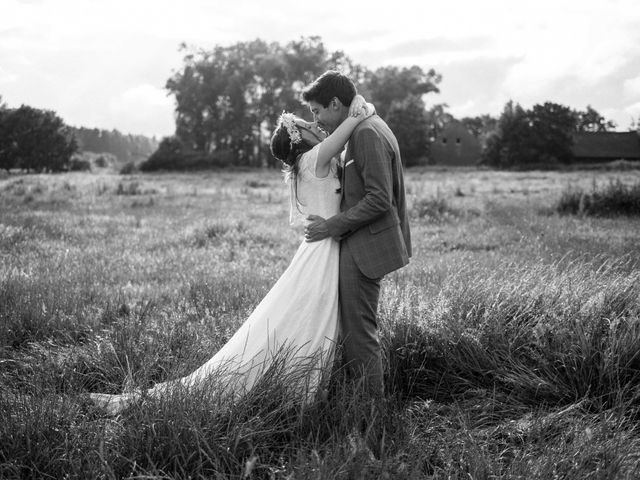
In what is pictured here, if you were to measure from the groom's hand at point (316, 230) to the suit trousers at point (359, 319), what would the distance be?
0.20 metres

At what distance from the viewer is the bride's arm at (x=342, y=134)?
3688mm

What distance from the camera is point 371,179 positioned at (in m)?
3.63

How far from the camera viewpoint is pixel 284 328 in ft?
12.7

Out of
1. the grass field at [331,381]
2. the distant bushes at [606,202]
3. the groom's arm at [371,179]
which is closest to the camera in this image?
the grass field at [331,381]

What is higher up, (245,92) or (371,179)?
(245,92)

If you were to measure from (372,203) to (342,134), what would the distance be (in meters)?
0.50

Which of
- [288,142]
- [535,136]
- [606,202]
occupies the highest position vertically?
[535,136]

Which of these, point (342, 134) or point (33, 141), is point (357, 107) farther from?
point (33, 141)

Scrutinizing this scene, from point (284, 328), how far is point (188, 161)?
211 feet

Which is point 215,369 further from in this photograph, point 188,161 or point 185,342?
point 188,161

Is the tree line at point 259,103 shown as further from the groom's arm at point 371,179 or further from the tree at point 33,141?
the groom's arm at point 371,179

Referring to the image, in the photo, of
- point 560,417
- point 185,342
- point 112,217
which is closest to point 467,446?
point 560,417

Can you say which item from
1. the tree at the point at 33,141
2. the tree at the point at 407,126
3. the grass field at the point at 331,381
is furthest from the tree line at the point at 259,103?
the grass field at the point at 331,381

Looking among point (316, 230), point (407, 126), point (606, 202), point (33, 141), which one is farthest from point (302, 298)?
point (33, 141)
